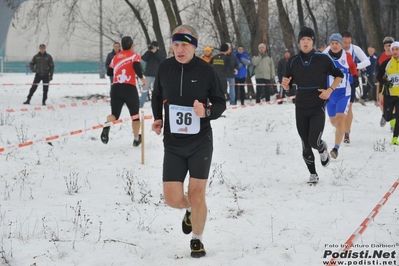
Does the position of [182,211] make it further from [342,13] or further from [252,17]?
[342,13]

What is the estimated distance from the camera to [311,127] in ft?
26.9

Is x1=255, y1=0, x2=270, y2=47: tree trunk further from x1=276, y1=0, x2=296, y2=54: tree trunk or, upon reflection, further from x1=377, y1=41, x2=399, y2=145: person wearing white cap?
x1=377, y1=41, x2=399, y2=145: person wearing white cap

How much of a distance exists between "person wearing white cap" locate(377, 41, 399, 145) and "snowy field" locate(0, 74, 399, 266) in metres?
0.71

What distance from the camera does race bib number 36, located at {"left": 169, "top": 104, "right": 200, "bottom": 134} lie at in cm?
543

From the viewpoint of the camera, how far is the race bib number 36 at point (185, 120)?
5.43 m

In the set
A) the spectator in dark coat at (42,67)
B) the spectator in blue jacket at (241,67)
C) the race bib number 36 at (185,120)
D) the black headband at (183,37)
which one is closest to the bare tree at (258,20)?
the spectator in blue jacket at (241,67)

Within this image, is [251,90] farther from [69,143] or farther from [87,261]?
[87,261]

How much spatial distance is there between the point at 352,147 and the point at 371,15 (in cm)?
961

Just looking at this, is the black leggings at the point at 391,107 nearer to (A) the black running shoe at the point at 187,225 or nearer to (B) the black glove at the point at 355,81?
(B) the black glove at the point at 355,81

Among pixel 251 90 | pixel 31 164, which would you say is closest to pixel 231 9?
pixel 251 90

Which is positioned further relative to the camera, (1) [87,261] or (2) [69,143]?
(2) [69,143]

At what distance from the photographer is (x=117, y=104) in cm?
1112

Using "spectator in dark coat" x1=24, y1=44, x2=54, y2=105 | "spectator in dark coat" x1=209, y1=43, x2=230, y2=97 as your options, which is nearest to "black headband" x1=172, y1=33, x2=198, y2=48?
"spectator in dark coat" x1=209, y1=43, x2=230, y2=97

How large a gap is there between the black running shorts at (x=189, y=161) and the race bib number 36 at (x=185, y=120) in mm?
132
